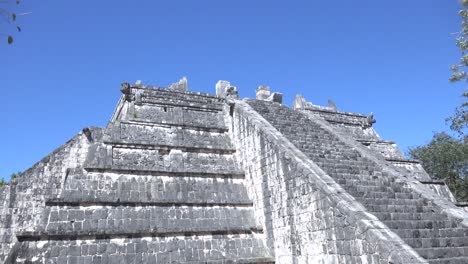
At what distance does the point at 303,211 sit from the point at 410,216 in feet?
8.13

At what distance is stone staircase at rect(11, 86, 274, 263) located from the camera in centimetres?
721

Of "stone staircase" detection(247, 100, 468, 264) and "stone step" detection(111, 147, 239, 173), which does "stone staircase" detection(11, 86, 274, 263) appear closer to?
"stone step" detection(111, 147, 239, 173)

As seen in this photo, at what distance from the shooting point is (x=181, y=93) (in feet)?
43.3

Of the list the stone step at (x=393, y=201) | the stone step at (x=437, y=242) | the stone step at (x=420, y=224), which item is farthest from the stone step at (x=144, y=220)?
the stone step at (x=437, y=242)

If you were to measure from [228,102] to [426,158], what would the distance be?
2723cm

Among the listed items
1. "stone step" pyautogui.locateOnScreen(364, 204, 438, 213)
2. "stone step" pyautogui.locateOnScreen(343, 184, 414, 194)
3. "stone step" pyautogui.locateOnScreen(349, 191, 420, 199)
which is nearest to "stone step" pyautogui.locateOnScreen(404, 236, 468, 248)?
"stone step" pyautogui.locateOnScreen(364, 204, 438, 213)

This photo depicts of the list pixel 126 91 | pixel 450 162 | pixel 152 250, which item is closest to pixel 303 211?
pixel 152 250

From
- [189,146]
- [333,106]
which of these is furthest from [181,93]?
[333,106]

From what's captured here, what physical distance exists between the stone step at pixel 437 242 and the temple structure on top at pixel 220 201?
2 cm

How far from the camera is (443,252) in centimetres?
627

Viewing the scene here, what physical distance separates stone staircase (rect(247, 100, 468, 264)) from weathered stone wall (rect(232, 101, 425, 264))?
124 centimetres

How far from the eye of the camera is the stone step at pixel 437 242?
252 inches

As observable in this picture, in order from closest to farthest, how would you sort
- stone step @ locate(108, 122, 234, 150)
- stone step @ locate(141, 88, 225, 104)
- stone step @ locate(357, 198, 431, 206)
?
stone step @ locate(357, 198, 431, 206) → stone step @ locate(108, 122, 234, 150) → stone step @ locate(141, 88, 225, 104)

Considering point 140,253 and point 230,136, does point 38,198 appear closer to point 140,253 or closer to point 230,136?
point 140,253
